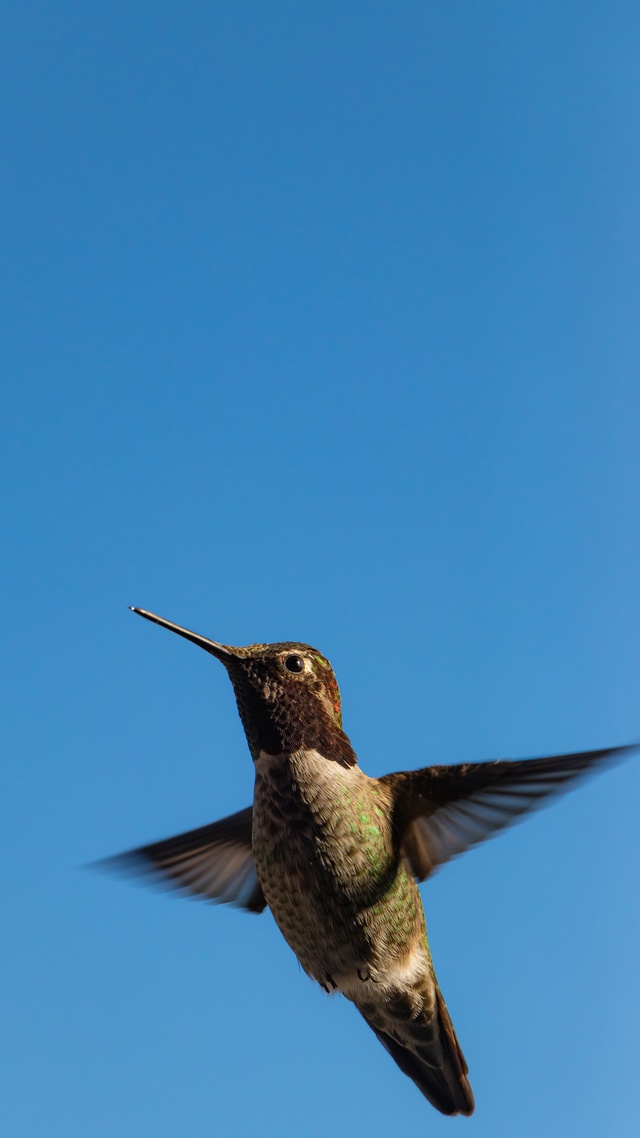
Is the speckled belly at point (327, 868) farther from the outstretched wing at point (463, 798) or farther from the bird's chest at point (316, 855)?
the outstretched wing at point (463, 798)

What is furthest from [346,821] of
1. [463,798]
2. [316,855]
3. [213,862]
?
[213,862]

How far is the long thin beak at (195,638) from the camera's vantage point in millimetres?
3203

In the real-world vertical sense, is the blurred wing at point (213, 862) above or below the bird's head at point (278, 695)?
below

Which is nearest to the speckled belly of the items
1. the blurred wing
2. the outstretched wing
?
the outstretched wing

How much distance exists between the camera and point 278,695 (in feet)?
11.3

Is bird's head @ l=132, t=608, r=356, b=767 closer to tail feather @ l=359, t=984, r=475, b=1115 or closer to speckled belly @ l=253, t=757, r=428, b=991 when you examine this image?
speckled belly @ l=253, t=757, r=428, b=991

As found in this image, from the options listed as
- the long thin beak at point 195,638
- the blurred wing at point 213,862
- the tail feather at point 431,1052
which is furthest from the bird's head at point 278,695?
the tail feather at point 431,1052

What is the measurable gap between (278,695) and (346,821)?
48 cm

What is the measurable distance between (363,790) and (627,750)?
3.65ft

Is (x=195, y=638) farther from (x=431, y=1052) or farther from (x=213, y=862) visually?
(x=431, y=1052)

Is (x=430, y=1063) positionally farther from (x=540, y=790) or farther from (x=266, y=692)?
(x=266, y=692)

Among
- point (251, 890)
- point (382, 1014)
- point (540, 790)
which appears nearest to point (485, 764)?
point (540, 790)

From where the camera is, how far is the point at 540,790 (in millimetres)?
3322

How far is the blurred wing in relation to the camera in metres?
4.30
